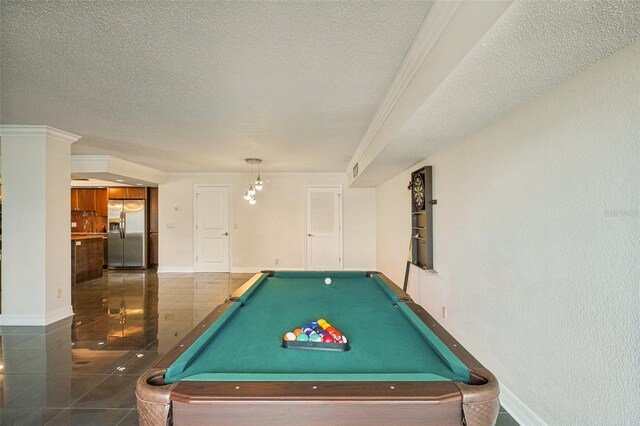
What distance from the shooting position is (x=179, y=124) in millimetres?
3357

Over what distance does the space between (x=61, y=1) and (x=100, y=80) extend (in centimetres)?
95

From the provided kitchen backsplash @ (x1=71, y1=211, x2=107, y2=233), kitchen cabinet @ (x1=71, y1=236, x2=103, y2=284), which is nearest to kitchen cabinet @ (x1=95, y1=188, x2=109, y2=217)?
kitchen backsplash @ (x1=71, y1=211, x2=107, y2=233)

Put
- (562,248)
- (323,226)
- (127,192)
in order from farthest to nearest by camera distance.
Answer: (127,192)
(323,226)
(562,248)

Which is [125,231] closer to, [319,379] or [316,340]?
[316,340]

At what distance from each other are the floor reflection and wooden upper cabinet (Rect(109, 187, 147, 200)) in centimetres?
282

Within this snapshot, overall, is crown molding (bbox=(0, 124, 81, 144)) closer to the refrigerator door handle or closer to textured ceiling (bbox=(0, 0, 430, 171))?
textured ceiling (bbox=(0, 0, 430, 171))

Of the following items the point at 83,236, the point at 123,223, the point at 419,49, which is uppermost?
the point at 419,49

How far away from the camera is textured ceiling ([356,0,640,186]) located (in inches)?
40.1

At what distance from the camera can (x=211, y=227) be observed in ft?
23.1

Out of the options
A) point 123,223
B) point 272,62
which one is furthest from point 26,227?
point 123,223

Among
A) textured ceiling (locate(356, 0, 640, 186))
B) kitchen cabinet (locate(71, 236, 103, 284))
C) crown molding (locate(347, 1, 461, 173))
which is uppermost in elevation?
crown molding (locate(347, 1, 461, 173))

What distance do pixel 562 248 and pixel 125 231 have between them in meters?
8.34

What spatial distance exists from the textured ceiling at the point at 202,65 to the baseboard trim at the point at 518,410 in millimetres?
2325

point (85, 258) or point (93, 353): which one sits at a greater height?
point (85, 258)
